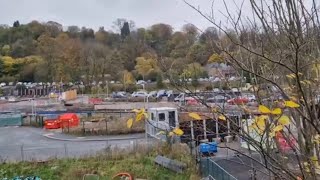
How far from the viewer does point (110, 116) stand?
2847 centimetres

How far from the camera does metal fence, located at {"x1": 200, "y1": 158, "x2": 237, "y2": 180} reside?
11.1m

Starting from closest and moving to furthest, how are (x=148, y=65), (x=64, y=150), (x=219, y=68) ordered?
(x=219, y=68) < (x=148, y=65) < (x=64, y=150)

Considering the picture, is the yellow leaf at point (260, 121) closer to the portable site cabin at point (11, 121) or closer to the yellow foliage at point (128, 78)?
the portable site cabin at point (11, 121)

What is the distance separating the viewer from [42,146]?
19.4 meters

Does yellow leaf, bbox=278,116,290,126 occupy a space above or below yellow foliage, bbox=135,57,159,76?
below

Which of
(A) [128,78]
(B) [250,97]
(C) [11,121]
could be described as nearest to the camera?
(B) [250,97]

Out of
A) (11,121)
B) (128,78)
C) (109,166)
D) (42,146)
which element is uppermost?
(128,78)

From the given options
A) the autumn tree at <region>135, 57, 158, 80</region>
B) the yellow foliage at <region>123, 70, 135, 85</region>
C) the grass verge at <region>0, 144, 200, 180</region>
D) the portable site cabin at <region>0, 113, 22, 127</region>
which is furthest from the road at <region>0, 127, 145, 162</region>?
the yellow foliage at <region>123, 70, 135, 85</region>

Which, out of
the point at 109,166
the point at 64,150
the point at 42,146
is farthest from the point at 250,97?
the point at 42,146

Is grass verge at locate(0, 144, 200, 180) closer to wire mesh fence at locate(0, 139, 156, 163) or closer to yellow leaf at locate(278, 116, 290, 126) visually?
wire mesh fence at locate(0, 139, 156, 163)

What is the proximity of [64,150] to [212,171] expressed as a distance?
7503 mm

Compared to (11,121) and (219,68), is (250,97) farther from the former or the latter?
(11,121)

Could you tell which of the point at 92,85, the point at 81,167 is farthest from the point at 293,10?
the point at 92,85

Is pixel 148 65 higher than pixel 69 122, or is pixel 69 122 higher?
pixel 148 65
